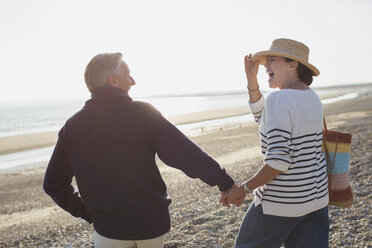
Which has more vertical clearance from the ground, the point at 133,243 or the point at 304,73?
the point at 304,73

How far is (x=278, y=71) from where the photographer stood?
2.33 metres

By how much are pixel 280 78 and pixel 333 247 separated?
10.2ft

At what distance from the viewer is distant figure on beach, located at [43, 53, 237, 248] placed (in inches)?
78.7

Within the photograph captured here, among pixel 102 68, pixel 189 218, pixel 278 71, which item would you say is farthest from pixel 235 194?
pixel 189 218

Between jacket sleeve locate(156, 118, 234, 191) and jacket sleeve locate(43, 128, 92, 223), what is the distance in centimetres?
76

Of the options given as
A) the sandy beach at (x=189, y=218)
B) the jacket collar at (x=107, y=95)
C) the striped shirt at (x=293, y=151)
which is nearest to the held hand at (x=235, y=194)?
the striped shirt at (x=293, y=151)

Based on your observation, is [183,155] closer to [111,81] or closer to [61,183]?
[111,81]

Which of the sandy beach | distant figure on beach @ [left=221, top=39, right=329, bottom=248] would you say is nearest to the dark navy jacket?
distant figure on beach @ [left=221, top=39, right=329, bottom=248]

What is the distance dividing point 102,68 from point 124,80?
164mm

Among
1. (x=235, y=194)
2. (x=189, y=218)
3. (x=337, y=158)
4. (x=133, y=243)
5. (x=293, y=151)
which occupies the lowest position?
(x=189, y=218)

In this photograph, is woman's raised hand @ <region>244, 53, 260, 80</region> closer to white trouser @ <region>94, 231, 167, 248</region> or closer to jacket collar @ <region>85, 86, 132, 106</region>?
jacket collar @ <region>85, 86, 132, 106</region>

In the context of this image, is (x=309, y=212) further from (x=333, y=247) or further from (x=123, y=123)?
(x=333, y=247)

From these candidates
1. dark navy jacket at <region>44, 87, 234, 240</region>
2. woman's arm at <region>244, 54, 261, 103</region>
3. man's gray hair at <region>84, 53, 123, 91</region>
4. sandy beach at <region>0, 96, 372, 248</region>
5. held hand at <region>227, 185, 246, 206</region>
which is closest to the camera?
dark navy jacket at <region>44, 87, 234, 240</region>

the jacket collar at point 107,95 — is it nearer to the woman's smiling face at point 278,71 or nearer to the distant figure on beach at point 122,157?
the distant figure on beach at point 122,157
